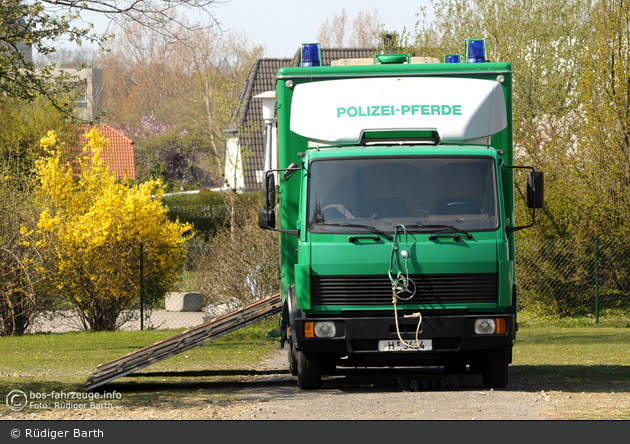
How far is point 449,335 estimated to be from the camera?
8078 millimetres

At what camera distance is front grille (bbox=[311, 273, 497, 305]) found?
811 centimetres

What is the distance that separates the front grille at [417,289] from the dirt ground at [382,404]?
3.27 feet

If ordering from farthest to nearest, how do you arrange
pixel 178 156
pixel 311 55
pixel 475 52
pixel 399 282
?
pixel 178 156 → pixel 311 55 → pixel 475 52 → pixel 399 282

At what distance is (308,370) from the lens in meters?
8.85

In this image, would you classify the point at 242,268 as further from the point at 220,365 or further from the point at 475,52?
the point at 475,52

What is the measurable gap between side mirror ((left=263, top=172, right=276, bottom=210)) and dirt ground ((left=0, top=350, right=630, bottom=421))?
203 centimetres

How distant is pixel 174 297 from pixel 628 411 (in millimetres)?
16225

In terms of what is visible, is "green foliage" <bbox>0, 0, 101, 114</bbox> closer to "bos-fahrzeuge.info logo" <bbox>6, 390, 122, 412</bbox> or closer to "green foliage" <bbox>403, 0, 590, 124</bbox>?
"bos-fahrzeuge.info logo" <bbox>6, 390, 122, 412</bbox>

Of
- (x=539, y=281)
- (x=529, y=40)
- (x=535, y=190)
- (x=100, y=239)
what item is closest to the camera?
(x=535, y=190)

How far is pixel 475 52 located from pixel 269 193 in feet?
9.46

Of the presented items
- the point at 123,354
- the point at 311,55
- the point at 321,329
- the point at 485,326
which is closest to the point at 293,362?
the point at 321,329

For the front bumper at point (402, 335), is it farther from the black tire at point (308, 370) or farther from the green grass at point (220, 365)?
the green grass at point (220, 365)

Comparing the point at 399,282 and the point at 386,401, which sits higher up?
the point at 399,282

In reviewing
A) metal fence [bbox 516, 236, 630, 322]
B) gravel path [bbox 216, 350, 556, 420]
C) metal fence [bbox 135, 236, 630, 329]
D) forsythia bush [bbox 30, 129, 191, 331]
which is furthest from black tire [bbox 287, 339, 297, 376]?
metal fence [bbox 516, 236, 630, 322]
